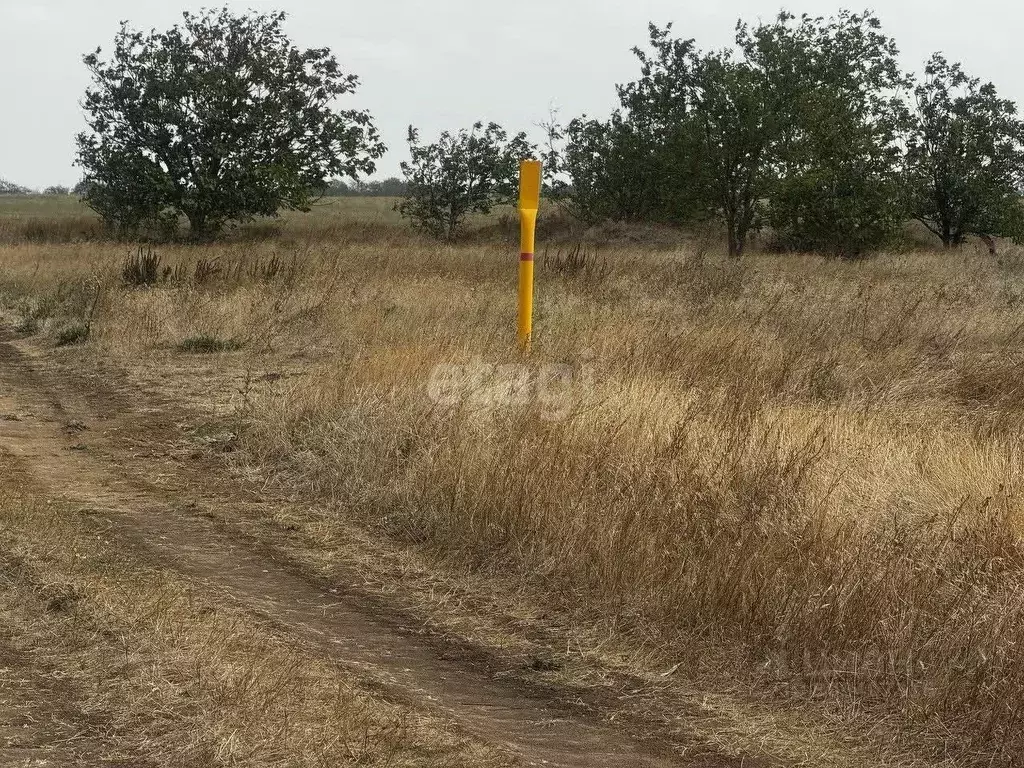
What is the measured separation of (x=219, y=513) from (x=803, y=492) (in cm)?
308

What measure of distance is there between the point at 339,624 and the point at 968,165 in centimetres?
3437

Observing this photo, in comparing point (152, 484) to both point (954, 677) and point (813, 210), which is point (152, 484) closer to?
point (954, 677)

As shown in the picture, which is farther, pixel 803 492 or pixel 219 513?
pixel 219 513

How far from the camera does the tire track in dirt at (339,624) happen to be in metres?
3.34

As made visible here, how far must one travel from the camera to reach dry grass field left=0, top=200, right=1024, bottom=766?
3.68 metres

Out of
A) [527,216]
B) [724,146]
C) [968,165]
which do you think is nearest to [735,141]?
[724,146]

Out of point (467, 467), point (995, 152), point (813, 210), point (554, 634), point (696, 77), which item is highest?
point (696, 77)

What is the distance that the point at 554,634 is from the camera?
13.9 ft

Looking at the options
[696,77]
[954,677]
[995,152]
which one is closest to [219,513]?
[954,677]

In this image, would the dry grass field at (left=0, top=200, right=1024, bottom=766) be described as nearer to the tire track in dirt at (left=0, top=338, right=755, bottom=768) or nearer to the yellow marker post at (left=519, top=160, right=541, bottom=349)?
the tire track in dirt at (left=0, top=338, right=755, bottom=768)

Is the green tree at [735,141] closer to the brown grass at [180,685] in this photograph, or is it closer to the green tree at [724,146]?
the green tree at [724,146]

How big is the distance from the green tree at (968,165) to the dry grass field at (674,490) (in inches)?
965

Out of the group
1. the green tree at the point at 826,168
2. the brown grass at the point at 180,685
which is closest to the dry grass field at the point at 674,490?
the brown grass at the point at 180,685

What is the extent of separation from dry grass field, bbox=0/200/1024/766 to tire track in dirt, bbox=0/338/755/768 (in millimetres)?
223
